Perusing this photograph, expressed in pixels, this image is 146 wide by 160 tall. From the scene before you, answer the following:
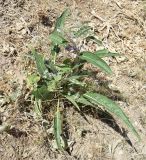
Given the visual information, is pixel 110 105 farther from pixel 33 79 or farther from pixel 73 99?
pixel 33 79

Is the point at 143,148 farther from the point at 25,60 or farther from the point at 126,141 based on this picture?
the point at 25,60

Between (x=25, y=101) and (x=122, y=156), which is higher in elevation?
(x=25, y=101)

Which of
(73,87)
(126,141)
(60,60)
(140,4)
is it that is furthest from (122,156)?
(140,4)

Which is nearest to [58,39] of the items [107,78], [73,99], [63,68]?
[63,68]

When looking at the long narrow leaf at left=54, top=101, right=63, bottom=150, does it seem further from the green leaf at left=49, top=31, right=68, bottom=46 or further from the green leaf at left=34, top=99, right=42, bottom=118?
the green leaf at left=49, top=31, right=68, bottom=46

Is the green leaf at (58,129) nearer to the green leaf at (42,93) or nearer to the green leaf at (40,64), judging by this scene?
the green leaf at (42,93)

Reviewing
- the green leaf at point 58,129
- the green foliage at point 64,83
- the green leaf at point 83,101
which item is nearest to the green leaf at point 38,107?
the green foliage at point 64,83

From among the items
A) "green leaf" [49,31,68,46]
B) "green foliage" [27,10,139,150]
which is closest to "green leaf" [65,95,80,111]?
"green foliage" [27,10,139,150]
